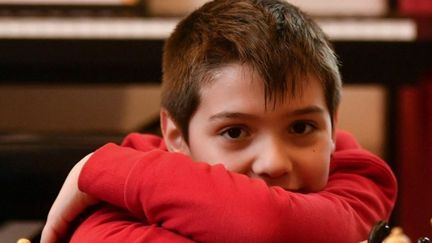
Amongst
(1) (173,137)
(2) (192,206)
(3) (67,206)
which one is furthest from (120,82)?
(2) (192,206)

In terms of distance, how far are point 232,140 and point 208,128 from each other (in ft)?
0.11

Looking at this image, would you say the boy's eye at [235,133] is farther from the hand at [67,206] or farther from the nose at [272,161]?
the hand at [67,206]

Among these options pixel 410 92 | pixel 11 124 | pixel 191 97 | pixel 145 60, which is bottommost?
pixel 11 124

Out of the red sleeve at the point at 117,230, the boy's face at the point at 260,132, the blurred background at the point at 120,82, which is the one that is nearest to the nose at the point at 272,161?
the boy's face at the point at 260,132

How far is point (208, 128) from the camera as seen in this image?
0.79 metres

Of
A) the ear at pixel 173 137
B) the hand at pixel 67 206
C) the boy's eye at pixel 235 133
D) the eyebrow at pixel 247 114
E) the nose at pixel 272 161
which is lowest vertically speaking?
the hand at pixel 67 206

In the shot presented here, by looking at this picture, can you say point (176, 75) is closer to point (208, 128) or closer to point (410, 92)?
point (208, 128)

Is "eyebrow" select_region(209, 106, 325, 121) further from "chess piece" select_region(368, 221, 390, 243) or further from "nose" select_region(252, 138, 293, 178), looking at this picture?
"chess piece" select_region(368, 221, 390, 243)

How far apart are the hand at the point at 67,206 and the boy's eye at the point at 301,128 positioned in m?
0.22

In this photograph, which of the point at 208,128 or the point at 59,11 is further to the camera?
the point at 59,11

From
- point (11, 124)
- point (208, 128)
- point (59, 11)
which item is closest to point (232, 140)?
point (208, 128)

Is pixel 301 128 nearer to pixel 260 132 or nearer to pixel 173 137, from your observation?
pixel 260 132

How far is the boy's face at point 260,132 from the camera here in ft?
2.48

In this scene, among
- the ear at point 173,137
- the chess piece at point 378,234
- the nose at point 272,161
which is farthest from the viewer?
the ear at point 173,137
